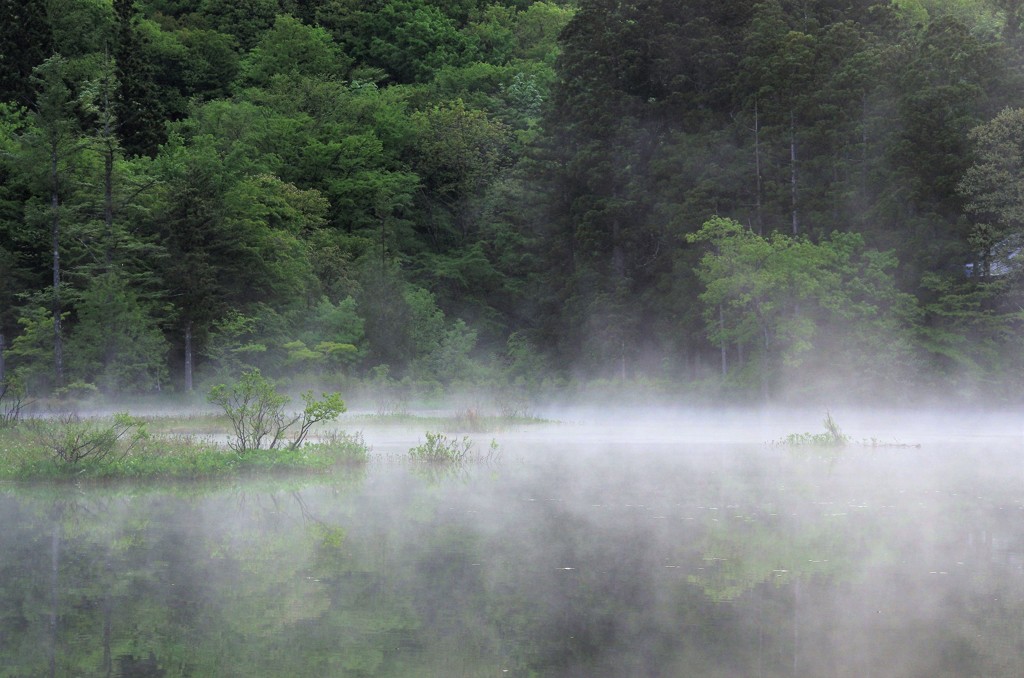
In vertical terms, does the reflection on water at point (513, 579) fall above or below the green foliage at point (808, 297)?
below

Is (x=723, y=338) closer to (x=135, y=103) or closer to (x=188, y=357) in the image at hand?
(x=188, y=357)

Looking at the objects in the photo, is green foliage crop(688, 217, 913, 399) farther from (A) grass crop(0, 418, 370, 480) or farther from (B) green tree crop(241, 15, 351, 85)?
(B) green tree crop(241, 15, 351, 85)

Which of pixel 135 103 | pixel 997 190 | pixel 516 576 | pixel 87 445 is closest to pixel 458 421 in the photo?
pixel 87 445

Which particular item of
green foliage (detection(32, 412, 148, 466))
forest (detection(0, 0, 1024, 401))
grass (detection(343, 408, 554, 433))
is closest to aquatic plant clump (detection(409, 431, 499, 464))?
green foliage (detection(32, 412, 148, 466))

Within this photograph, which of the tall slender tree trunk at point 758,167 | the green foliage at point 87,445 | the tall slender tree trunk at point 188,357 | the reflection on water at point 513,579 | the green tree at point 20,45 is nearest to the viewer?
the reflection on water at point 513,579

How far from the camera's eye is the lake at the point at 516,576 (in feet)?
33.2

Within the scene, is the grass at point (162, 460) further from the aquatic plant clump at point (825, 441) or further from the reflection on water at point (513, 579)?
the aquatic plant clump at point (825, 441)

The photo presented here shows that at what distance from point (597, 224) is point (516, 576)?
145ft

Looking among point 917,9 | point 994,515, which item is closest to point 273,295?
point 917,9

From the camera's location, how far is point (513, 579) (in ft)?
43.5

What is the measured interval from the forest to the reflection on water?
83.5ft

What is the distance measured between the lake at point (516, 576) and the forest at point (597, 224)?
24651 millimetres

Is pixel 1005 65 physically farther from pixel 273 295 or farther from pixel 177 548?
pixel 177 548

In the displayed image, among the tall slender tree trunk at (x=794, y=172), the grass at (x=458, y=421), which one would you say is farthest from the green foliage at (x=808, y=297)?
the grass at (x=458, y=421)
